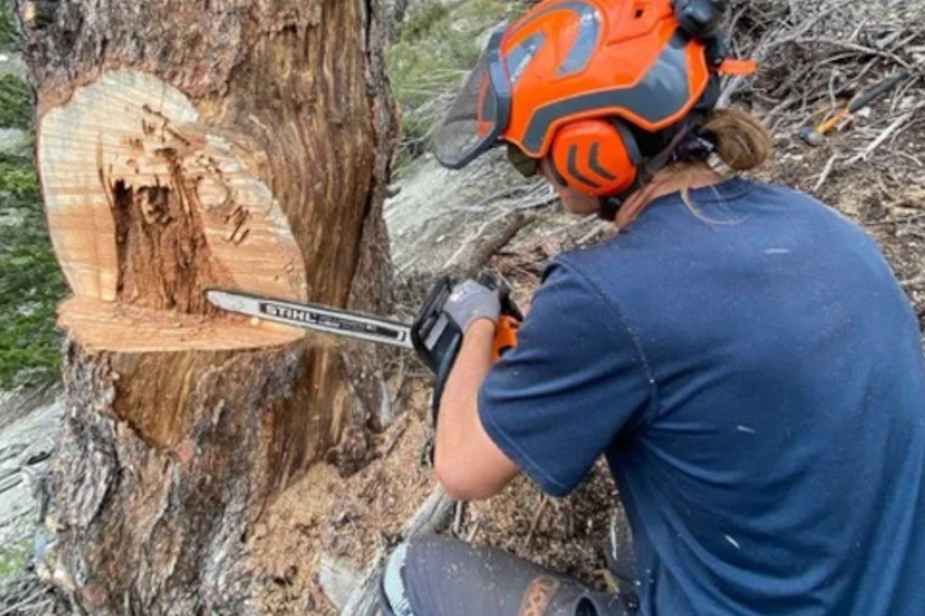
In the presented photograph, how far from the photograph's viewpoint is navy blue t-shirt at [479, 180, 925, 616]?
1.30 metres

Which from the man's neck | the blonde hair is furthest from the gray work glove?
the blonde hair

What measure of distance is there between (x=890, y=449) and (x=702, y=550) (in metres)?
0.32

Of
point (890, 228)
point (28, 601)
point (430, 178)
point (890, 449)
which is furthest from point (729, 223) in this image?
point (430, 178)

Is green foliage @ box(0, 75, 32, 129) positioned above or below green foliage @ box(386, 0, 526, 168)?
above

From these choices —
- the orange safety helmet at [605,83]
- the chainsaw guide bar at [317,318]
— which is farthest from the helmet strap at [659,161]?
the chainsaw guide bar at [317,318]

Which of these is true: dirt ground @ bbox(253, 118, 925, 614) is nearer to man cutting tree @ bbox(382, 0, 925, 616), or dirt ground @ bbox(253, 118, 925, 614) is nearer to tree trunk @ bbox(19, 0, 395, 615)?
tree trunk @ bbox(19, 0, 395, 615)

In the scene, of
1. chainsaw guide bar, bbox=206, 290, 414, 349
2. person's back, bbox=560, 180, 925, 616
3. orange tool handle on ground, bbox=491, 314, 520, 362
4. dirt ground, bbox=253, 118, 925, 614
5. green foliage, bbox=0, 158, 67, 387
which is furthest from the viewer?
green foliage, bbox=0, 158, 67, 387

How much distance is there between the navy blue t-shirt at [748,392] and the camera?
4.27 feet

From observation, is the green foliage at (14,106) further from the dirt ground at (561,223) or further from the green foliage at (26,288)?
the dirt ground at (561,223)

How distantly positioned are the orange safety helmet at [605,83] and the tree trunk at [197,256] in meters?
0.56

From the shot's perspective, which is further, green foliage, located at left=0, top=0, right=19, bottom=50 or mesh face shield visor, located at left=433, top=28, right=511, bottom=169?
green foliage, located at left=0, top=0, right=19, bottom=50

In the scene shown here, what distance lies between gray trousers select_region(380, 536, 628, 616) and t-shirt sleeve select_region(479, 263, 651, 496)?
1.54 ft

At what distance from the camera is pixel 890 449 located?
1365 millimetres

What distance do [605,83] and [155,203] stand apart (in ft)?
3.27
